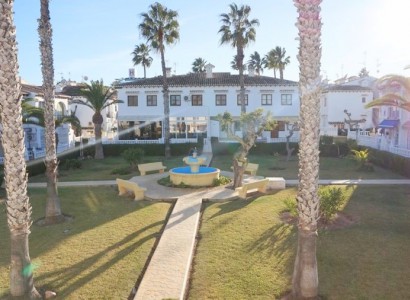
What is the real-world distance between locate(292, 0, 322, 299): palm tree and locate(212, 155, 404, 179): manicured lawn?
49.8 ft

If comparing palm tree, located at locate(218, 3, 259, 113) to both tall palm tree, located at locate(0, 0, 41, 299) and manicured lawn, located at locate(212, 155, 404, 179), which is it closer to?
manicured lawn, located at locate(212, 155, 404, 179)

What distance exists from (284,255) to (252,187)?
23.1ft

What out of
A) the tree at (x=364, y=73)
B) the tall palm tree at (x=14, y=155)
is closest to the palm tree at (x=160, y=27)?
the tall palm tree at (x=14, y=155)

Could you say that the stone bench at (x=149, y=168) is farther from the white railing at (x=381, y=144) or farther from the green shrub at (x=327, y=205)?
the white railing at (x=381, y=144)

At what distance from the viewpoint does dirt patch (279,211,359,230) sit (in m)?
12.4

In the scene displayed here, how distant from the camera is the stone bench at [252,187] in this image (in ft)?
53.4

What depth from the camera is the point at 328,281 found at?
27.5 feet

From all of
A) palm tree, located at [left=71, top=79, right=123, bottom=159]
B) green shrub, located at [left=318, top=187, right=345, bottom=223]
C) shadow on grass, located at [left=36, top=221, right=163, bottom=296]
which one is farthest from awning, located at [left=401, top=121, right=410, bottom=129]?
shadow on grass, located at [left=36, top=221, right=163, bottom=296]

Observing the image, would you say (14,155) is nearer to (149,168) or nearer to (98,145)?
(149,168)

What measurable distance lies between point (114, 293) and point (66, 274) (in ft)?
5.74

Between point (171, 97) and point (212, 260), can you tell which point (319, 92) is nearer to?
point (212, 260)

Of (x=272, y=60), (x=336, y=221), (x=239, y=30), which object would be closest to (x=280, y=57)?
(x=272, y=60)

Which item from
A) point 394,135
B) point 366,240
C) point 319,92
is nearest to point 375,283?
point 366,240

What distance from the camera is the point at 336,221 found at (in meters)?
12.9
